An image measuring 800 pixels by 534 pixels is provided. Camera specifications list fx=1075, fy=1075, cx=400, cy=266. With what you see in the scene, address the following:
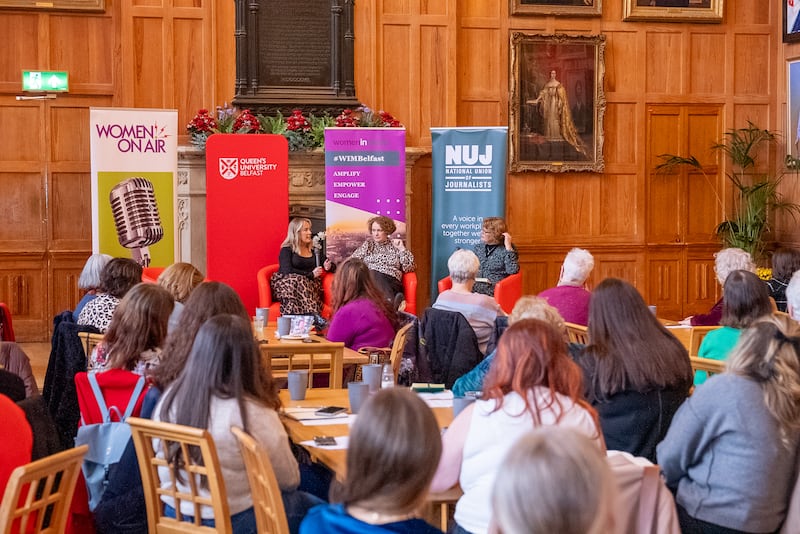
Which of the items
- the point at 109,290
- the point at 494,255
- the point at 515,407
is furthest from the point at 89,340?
the point at 494,255

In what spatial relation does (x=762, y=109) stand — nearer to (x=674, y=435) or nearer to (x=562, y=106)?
(x=562, y=106)

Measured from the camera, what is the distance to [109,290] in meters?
5.84

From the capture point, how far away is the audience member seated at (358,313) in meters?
6.03

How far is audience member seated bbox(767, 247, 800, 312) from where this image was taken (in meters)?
6.79

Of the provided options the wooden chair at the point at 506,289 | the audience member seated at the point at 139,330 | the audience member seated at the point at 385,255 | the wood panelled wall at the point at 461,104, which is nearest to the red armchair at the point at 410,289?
the audience member seated at the point at 385,255

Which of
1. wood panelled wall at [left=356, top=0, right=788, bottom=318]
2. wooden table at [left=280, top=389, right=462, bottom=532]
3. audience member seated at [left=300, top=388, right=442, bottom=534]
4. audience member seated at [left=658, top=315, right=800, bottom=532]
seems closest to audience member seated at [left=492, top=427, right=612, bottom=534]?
audience member seated at [left=300, top=388, right=442, bottom=534]

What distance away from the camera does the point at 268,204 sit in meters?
9.62

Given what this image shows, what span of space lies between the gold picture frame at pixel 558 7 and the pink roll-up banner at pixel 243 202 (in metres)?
3.06

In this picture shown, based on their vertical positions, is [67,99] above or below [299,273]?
above

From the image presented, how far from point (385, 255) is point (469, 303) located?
11.0 feet

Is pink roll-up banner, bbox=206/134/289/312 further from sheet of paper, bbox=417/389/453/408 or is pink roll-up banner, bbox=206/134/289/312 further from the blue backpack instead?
the blue backpack

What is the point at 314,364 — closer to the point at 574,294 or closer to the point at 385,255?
the point at 574,294

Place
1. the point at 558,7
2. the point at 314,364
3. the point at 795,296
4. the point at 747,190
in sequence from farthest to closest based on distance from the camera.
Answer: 1. the point at 747,190
2. the point at 558,7
3. the point at 314,364
4. the point at 795,296

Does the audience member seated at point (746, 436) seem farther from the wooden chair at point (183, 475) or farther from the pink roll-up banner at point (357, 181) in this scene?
the pink roll-up banner at point (357, 181)
